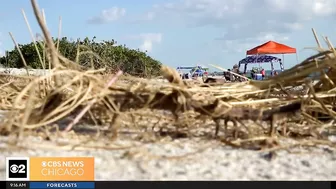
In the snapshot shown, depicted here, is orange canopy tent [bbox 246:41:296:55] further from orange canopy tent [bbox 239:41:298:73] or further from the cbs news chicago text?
the cbs news chicago text

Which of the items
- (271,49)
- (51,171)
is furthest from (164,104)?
(271,49)

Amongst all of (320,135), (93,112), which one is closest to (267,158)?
(320,135)

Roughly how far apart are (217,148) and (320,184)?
0.36 meters

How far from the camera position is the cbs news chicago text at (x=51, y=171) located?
1114mm

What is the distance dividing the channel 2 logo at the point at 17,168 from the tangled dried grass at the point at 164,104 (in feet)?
0.32

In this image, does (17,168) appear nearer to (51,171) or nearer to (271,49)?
(51,171)

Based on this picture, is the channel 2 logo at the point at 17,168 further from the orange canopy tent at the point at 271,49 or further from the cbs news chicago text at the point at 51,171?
the orange canopy tent at the point at 271,49

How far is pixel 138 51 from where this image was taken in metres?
22.2

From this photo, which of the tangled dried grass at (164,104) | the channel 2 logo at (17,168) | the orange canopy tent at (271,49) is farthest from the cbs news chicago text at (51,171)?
the orange canopy tent at (271,49)

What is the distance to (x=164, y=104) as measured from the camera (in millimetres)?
1435

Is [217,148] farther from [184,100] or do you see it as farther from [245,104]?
[245,104]

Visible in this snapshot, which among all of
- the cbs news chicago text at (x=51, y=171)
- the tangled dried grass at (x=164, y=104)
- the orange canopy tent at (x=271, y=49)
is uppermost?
the orange canopy tent at (x=271, y=49)

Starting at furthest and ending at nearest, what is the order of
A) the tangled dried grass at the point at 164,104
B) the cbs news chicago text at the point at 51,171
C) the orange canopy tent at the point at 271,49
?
the orange canopy tent at the point at 271,49
the tangled dried grass at the point at 164,104
the cbs news chicago text at the point at 51,171

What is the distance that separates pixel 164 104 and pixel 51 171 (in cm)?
44
